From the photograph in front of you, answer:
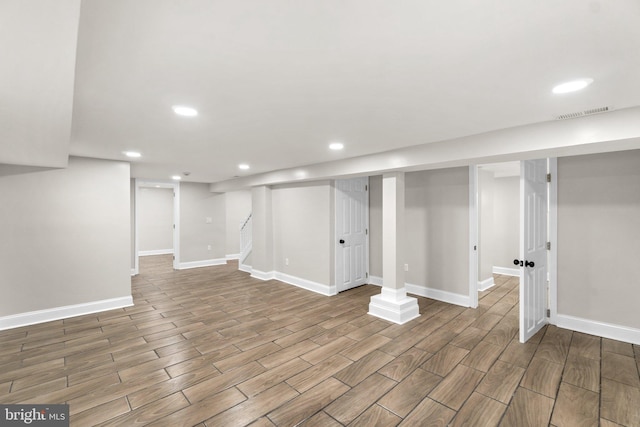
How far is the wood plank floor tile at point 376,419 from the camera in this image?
2029 millimetres

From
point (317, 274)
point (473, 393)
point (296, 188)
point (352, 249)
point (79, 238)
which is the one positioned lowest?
point (473, 393)

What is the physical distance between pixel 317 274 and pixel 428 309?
207 cm

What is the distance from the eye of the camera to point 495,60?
1.53 m

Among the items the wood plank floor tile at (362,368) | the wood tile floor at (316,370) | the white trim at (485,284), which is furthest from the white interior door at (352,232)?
the wood plank floor tile at (362,368)

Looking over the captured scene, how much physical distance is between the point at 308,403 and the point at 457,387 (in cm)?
129

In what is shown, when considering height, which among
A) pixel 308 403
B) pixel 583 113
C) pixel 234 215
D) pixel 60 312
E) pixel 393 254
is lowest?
pixel 308 403

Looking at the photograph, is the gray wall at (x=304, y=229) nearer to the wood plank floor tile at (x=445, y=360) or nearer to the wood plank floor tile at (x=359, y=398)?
the wood plank floor tile at (x=445, y=360)

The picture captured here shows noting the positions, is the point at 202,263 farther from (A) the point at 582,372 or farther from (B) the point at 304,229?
(A) the point at 582,372

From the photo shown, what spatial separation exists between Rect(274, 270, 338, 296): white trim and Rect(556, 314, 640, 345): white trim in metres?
3.27

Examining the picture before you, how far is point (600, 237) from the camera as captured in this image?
3.36 metres

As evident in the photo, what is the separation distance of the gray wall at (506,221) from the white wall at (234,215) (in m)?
7.19

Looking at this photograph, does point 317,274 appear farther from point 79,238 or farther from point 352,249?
point 79,238

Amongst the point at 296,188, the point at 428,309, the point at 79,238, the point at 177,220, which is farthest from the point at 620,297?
the point at 177,220

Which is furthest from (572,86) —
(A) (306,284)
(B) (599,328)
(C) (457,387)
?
(A) (306,284)
